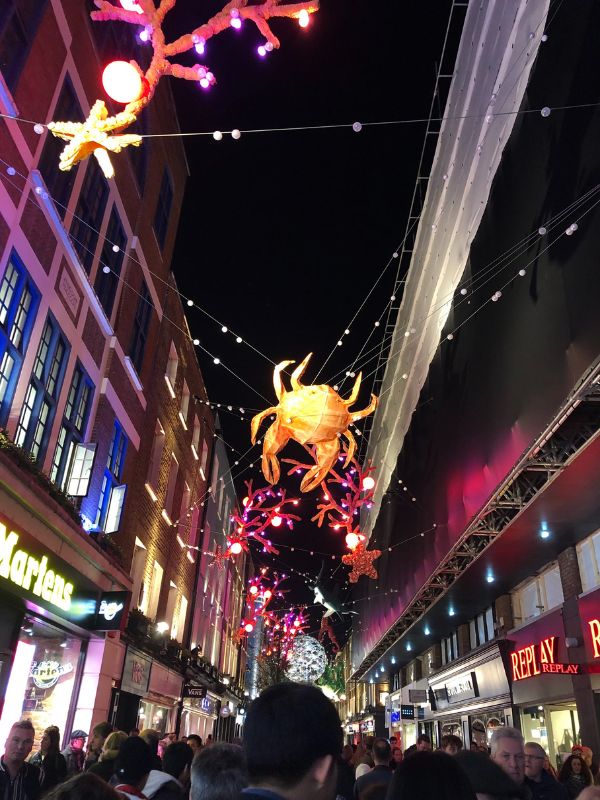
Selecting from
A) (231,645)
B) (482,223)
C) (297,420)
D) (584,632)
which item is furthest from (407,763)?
(231,645)

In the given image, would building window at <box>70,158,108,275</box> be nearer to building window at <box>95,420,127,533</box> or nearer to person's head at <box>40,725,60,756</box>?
building window at <box>95,420,127,533</box>

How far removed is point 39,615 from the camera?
35.8 feet

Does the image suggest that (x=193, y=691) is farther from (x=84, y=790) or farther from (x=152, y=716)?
(x=84, y=790)

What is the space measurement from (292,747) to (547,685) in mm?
14476

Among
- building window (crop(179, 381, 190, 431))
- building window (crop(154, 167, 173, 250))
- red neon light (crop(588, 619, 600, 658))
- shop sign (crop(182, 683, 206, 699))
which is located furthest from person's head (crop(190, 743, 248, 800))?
shop sign (crop(182, 683, 206, 699))

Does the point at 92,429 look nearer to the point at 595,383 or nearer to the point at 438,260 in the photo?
the point at 595,383

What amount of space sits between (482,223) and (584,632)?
9875 mm

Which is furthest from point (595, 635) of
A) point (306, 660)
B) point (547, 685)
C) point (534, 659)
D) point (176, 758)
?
point (306, 660)

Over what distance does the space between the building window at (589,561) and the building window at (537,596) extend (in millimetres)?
938

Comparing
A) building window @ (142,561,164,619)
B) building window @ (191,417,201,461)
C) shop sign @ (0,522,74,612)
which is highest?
building window @ (191,417,201,461)

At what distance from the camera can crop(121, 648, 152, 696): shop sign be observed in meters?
15.6

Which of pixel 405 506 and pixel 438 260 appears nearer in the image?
pixel 438 260

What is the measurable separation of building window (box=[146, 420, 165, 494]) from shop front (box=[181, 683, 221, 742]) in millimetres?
8729

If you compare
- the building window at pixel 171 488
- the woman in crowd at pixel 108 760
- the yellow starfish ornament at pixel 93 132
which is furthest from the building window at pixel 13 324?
the building window at pixel 171 488
